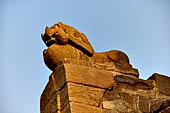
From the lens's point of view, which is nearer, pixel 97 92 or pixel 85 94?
pixel 85 94

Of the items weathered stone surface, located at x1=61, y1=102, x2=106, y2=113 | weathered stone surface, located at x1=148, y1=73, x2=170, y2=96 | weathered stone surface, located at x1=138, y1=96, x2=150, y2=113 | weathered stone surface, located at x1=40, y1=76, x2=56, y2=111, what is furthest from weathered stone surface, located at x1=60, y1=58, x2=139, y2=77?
weathered stone surface, located at x1=61, y1=102, x2=106, y2=113

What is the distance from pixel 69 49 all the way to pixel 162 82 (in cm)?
174

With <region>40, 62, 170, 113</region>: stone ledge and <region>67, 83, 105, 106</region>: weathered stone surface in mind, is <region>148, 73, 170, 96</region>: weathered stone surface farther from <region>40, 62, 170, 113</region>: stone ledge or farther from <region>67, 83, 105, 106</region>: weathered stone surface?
<region>67, 83, 105, 106</region>: weathered stone surface

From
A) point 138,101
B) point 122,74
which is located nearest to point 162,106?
point 138,101

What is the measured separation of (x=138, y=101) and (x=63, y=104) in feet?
4.15

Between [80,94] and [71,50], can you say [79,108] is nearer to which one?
[80,94]

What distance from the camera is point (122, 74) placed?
9.06 m

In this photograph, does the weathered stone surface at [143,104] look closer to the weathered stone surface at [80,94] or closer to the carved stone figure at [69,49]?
the weathered stone surface at [80,94]

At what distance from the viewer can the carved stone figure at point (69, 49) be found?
878cm

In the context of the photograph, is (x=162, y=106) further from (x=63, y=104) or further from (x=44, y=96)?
(x=44, y=96)

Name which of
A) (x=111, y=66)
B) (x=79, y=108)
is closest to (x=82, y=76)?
(x=79, y=108)

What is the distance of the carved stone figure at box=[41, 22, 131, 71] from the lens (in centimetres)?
878

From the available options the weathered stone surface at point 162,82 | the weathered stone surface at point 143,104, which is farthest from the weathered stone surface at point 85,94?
the weathered stone surface at point 162,82

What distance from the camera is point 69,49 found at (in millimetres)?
8867
